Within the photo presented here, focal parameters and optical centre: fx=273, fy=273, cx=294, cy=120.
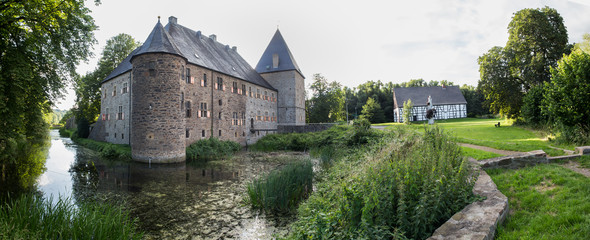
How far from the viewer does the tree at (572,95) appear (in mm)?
9016

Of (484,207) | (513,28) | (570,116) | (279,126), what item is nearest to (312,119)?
(279,126)

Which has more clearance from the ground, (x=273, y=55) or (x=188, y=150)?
(x=273, y=55)

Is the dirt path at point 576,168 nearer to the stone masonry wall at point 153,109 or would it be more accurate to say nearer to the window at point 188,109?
the stone masonry wall at point 153,109

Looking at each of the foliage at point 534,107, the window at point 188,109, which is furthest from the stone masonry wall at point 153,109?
the foliage at point 534,107

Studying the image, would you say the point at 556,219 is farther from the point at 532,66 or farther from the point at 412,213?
the point at 532,66

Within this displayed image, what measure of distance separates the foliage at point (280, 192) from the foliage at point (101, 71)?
27626 mm

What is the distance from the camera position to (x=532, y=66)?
19062mm

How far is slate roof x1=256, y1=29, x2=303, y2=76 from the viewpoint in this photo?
1216 inches

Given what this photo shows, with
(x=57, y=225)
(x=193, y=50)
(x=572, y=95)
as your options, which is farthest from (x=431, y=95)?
(x=57, y=225)

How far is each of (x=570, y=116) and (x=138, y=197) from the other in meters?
14.5

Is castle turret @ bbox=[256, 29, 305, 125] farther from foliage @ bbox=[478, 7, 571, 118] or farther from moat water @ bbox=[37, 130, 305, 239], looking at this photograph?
foliage @ bbox=[478, 7, 571, 118]

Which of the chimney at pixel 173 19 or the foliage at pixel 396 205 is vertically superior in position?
the chimney at pixel 173 19

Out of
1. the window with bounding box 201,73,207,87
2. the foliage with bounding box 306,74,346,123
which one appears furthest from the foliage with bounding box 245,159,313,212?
the foliage with bounding box 306,74,346,123

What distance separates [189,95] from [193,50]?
4.11 m
